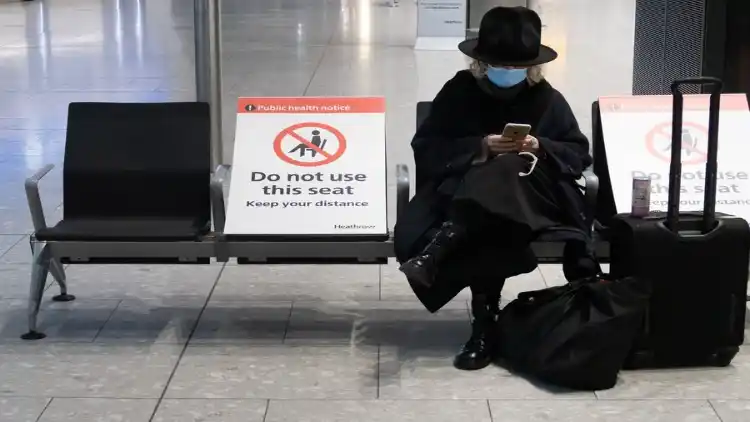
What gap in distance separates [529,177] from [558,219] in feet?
0.74

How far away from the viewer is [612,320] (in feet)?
12.6

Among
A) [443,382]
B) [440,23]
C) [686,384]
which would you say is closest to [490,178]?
[443,382]

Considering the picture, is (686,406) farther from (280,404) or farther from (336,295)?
(336,295)

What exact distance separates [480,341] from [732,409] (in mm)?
969

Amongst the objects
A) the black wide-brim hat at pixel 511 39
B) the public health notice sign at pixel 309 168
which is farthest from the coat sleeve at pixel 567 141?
the public health notice sign at pixel 309 168

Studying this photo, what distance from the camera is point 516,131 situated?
4062mm

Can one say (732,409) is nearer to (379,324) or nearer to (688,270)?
(688,270)

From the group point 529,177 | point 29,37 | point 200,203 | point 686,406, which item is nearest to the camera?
point 686,406

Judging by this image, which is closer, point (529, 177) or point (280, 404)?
point (280, 404)

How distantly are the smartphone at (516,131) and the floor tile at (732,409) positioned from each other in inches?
47.1

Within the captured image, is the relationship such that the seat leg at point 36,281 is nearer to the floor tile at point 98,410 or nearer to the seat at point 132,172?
the seat at point 132,172

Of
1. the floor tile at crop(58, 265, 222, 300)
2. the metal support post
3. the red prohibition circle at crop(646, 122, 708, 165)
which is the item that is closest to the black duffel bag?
the red prohibition circle at crop(646, 122, 708, 165)

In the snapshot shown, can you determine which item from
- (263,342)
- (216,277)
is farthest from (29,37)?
(263,342)

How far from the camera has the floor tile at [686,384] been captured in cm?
388
